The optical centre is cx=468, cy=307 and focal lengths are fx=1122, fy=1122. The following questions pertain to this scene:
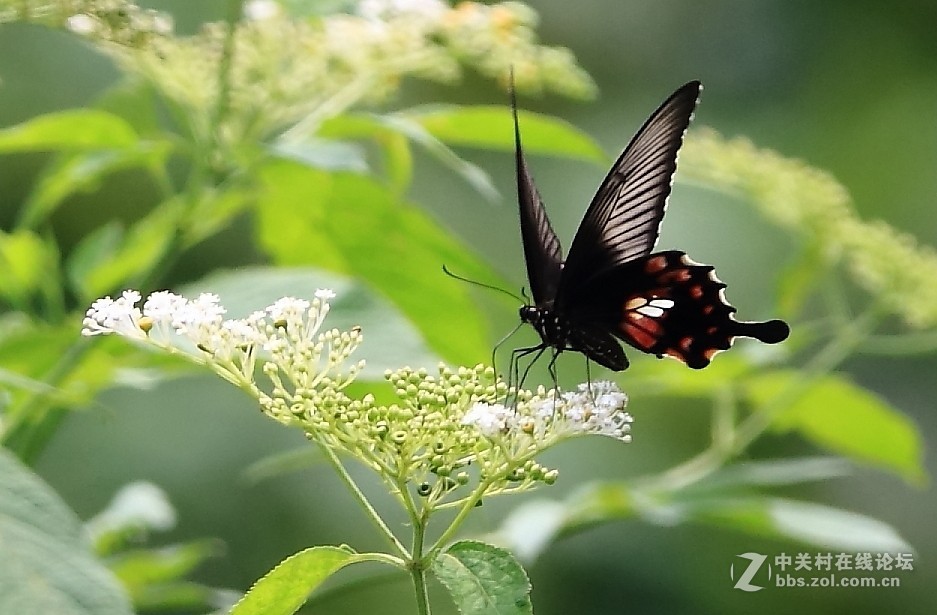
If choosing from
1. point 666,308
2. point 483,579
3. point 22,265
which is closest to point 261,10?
point 22,265

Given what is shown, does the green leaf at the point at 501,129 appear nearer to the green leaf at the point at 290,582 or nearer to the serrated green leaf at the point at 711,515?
the serrated green leaf at the point at 711,515

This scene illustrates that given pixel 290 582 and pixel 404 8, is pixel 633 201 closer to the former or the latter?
pixel 404 8

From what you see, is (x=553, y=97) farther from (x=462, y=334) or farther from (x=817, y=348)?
(x=462, y=334)

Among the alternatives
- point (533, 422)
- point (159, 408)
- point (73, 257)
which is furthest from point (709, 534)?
point (533, 422)

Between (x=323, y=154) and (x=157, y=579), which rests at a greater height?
(x=323, y=154)

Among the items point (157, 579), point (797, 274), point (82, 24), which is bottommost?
point (157, 579)

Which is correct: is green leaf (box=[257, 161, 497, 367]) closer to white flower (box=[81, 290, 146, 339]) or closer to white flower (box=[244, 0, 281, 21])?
white flower (box=[244, 0, 281, 21])
